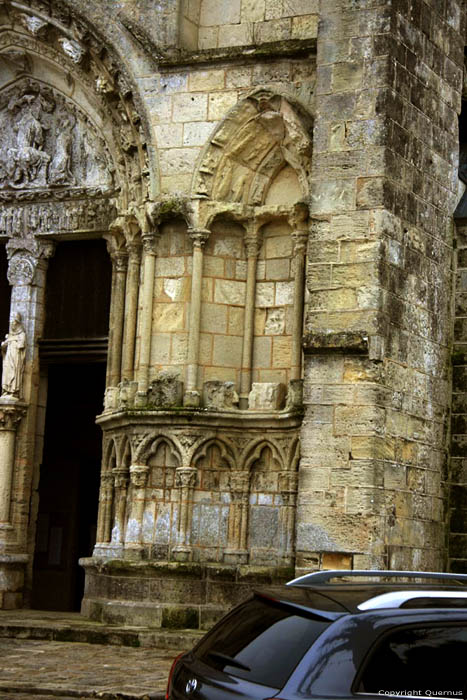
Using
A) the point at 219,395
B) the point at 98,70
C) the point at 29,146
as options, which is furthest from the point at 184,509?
the point at 29,146

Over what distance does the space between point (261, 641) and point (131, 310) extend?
27.7 feet

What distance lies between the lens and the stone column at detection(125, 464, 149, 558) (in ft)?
40.7

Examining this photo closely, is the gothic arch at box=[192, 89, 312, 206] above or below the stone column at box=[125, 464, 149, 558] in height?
above

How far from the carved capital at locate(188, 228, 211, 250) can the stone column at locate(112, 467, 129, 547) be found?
228cm

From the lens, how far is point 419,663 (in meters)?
4.66

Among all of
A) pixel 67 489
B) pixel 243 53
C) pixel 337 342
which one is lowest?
pixel 67 489

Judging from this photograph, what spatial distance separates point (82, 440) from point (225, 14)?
280 inches

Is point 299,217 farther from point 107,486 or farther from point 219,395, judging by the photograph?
point 107,486

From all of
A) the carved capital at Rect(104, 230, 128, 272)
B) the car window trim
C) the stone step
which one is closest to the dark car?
the car window trim

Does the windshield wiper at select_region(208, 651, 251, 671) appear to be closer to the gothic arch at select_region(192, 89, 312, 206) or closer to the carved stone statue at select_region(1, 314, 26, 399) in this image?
the gothic arch at select_region(192, 89, 312, 206)

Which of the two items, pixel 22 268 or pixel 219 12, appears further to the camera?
pixel 22 268

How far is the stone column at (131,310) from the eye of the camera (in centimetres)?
1316

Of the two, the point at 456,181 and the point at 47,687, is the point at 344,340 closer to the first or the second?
the point at 456,181

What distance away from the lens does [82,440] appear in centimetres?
1847
